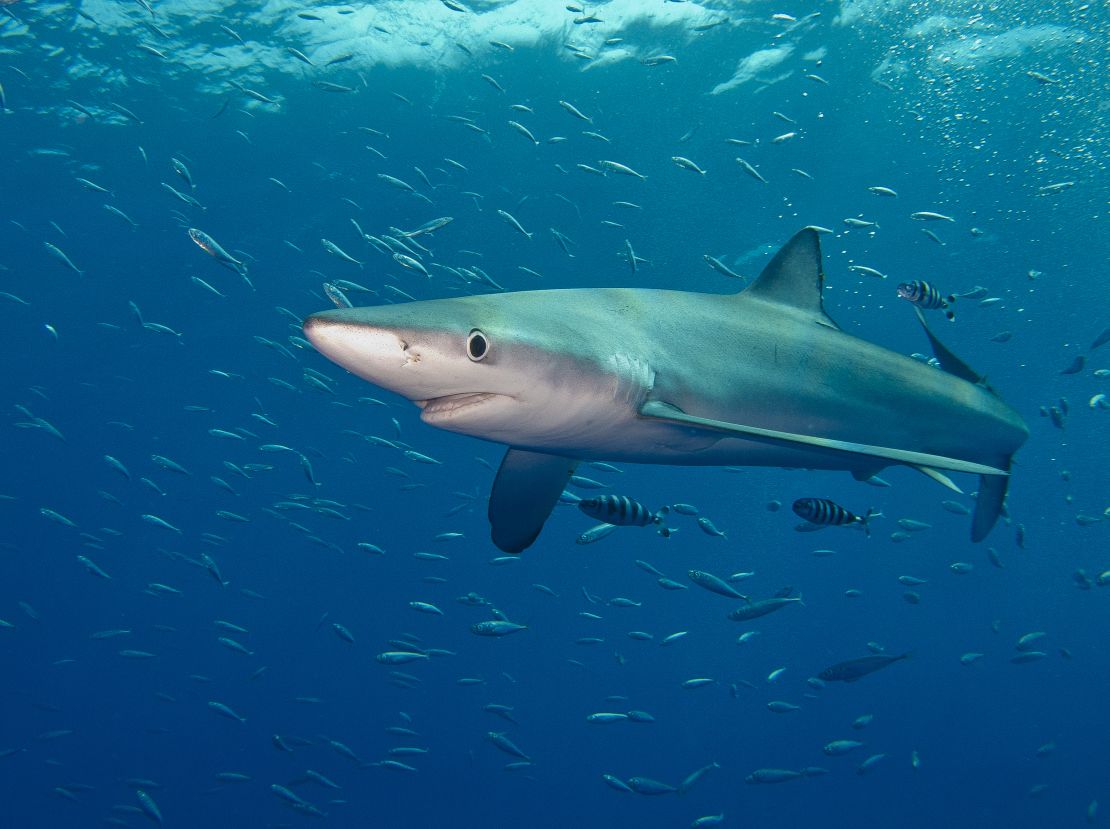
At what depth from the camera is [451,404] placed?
238cm

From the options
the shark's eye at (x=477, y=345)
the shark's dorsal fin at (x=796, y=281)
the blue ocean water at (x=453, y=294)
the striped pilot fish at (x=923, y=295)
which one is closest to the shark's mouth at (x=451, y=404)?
the shark's eye at (x=477, y=345)

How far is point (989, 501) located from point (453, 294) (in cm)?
1520

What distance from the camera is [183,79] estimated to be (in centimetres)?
1477

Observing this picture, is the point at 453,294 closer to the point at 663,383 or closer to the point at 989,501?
the point at 989,501

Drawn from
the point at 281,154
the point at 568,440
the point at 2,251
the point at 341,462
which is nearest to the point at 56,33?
the point at 281,154

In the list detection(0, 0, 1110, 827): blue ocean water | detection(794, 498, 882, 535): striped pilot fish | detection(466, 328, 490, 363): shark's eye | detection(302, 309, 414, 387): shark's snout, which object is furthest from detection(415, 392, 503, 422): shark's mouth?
detection(794, 498, 882, 535): striped pilot fish

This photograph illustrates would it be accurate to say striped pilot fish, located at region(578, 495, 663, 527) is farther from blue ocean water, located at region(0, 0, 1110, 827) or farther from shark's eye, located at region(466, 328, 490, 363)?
shark's eye, located at region(466, 328, 490, 363)

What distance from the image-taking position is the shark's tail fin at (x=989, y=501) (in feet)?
18.0

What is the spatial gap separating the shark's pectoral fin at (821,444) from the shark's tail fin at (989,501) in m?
3.52

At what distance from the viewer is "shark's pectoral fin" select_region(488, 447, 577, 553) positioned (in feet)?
12.8

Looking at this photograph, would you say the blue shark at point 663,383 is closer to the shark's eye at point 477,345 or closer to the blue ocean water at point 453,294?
the shark's eye at point 477,345

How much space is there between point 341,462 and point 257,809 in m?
18.3

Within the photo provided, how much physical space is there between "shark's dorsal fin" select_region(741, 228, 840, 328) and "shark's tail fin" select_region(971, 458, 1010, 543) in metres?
2.59

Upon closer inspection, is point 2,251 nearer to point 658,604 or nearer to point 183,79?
point 183,79
